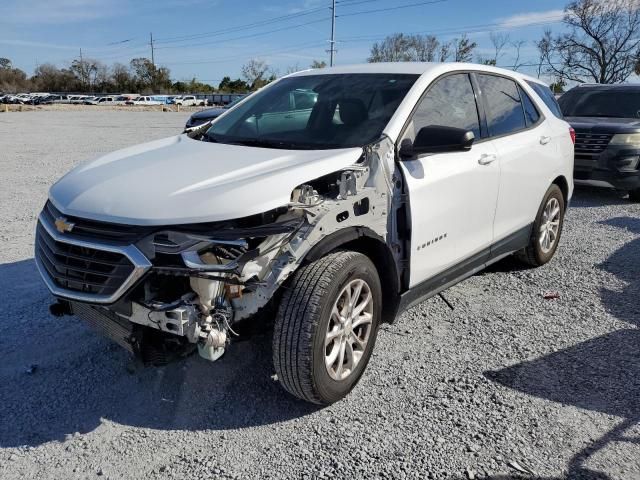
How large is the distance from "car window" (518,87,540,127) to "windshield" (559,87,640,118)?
5.34 meters

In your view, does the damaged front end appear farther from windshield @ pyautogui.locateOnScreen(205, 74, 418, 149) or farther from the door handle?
the door handle

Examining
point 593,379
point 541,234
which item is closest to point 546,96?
point 541,234

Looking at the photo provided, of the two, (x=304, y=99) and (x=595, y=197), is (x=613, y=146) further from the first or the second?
(x=304, y=99)

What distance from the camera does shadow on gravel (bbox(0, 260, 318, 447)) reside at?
119 inches

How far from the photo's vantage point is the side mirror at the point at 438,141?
10.8ft

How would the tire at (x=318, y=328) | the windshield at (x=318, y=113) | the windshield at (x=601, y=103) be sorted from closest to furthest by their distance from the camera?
1. the tire at (x=318, y=328)
2. the windshield at (x=318, y=113)
3. the windshield at (x=601, y=103)

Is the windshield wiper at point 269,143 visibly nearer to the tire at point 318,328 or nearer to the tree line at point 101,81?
the tire at point 318,328

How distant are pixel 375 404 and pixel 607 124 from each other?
7.39 meters

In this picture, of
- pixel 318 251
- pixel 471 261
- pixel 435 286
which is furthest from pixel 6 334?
pixel 471 261

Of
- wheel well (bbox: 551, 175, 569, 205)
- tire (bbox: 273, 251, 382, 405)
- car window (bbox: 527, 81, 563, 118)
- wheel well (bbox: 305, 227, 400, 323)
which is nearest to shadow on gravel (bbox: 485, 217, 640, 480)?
wheel well (bbox: 305, 227, 400, 323)

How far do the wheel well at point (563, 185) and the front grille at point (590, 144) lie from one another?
3468mm

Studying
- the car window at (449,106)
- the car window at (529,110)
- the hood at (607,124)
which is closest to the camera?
the car window at (449,106)

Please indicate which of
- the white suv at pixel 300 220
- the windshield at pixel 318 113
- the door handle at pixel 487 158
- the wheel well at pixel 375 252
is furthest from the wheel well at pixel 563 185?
the wheel well at pixel 375 252

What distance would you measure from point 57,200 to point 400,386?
7.29 ft
